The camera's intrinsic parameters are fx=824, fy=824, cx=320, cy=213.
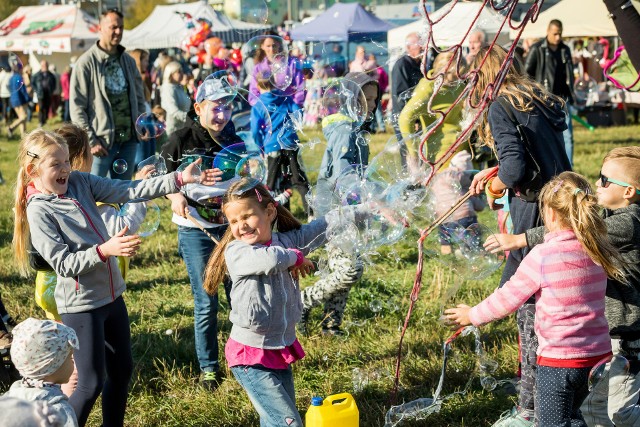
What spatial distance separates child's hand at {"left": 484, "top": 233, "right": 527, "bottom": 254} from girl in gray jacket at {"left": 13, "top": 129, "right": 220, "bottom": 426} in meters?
1.38

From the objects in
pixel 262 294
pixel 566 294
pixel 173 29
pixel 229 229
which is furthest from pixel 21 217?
pixel 173 29

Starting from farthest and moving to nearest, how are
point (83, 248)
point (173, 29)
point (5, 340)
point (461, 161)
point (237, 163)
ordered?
point (173, 29) → point (461, 161) → point (5, 340) → point (237, 163) → point (83, 248)

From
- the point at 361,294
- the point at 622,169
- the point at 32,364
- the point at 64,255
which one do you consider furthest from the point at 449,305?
the point at 32,364

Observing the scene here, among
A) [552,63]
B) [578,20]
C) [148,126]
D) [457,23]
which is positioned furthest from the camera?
[578,20]

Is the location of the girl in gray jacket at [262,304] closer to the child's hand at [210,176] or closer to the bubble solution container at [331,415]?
the bubble solution container at [331,415]

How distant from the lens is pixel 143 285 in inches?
262

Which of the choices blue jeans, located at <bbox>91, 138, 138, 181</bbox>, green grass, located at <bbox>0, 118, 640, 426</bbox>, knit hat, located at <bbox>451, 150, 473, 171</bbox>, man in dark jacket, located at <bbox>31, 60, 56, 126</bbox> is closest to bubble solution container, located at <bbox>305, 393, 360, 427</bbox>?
green grass, located at <bbox>0, 118, 640, 426</bbox>

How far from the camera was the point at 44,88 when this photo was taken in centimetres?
2306

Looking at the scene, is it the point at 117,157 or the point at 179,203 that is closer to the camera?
the point at 179,203

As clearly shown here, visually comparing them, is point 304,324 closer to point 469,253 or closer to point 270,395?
A: point 469,253

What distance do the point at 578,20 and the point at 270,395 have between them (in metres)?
17.2

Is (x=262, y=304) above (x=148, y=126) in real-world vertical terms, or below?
below

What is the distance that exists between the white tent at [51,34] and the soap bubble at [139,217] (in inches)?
1243

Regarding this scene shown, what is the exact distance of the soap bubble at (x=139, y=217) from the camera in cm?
409
